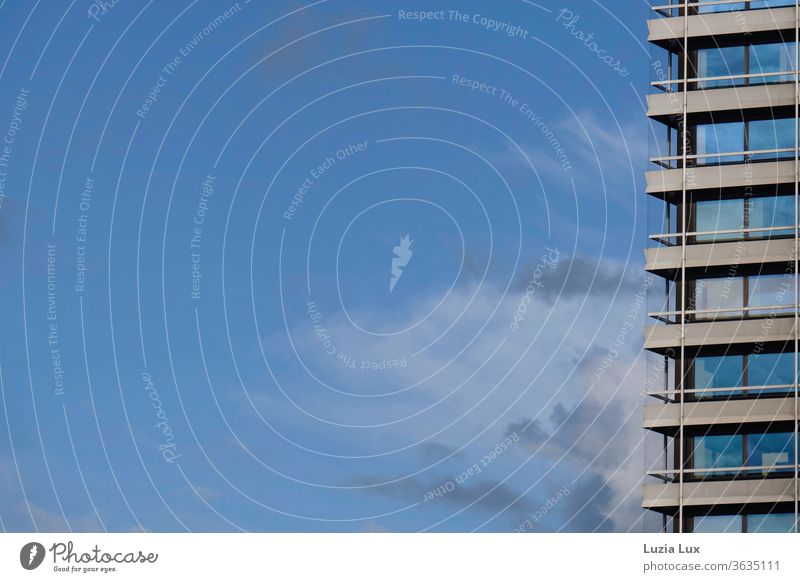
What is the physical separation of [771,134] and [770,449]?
1601 centimetres

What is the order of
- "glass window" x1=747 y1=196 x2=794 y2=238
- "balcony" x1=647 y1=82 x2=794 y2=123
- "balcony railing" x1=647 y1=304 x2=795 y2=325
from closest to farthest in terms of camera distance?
"balcony railing" x1=647 y1=304 x2=795 y2=325 → "glass window" x1=747 y1=196 x2=794 y2=238 → "balcony" x1=647 y1=82 x2=794 y2=123

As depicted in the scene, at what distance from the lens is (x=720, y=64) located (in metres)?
85.2

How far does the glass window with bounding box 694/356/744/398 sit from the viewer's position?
3216 inches

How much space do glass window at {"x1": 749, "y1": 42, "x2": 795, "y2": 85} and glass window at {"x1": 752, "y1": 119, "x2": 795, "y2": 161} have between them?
6.87 ft

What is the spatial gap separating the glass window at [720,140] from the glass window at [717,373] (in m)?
9.95

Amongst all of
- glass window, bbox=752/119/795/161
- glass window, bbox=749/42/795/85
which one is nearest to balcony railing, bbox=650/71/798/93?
glass window, bbox=749/42/795/85

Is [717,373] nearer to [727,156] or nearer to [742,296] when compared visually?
[742,296]

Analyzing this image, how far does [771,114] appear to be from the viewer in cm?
8344

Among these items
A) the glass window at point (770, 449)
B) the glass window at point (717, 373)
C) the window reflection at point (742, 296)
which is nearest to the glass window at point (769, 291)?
the window reflection at point (742, 296)

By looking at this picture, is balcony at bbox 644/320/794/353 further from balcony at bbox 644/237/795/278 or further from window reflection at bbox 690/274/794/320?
balcony at bbox 644/237/795/278

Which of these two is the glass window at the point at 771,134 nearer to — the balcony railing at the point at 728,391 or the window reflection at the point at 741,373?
the window reflection at the point at 741,373
